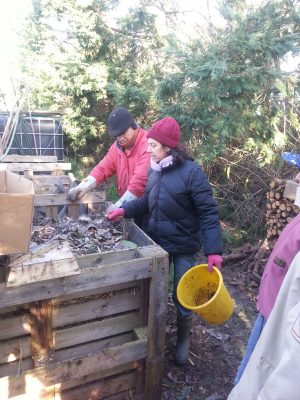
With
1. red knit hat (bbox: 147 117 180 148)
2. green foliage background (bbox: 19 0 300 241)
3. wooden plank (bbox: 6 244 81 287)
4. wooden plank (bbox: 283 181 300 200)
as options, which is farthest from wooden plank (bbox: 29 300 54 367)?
green foliage background (bbox: 19 0 300 241)

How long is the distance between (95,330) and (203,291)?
97cm

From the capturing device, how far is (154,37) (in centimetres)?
966

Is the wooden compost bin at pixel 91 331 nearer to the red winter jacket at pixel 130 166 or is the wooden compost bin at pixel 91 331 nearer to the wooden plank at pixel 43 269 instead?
the wooden plank at pixel 43 269

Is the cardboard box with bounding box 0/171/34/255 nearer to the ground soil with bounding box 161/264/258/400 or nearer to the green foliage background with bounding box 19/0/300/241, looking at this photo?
the ground soil with bounding box 161/264/258/400

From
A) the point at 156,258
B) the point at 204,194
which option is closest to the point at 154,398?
the point at 156,258

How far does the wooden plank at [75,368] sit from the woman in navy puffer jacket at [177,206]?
72 centimetres

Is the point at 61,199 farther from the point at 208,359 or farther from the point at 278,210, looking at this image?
the point at 278,210

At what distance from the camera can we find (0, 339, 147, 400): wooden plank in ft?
6.68

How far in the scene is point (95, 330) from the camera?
2297 millimetres

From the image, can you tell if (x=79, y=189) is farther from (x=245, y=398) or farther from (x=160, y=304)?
(x=245, y=398)

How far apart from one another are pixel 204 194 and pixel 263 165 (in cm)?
400

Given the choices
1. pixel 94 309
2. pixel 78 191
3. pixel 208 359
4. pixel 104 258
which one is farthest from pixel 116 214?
pixel 208 359

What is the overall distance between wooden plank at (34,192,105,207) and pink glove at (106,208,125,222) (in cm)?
46

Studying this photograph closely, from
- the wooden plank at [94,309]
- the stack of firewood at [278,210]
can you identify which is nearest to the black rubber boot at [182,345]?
the wooden plank at [94,309]
